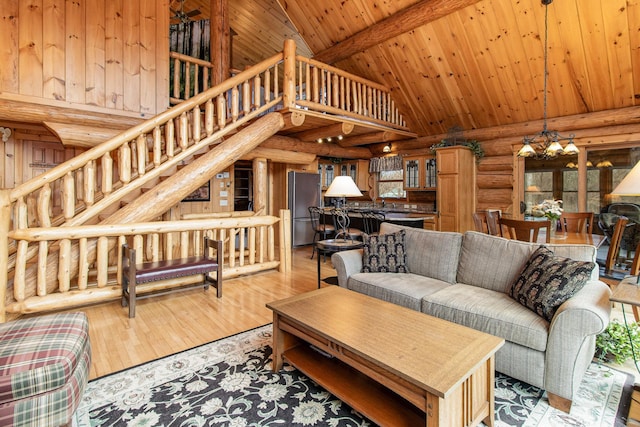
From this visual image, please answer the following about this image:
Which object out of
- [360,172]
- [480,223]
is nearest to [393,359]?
[480,223]

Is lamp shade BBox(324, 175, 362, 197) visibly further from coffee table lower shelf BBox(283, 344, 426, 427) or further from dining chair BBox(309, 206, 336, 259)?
dining chair BBox(309, 206, 336, 259)

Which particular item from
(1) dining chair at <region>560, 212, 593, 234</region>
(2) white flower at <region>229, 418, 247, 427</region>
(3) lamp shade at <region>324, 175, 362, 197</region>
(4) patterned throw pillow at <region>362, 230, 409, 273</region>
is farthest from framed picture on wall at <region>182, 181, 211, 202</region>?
(1) dining chair at <region>560, 212, 593, 234</region>

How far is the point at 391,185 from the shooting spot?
829 cm

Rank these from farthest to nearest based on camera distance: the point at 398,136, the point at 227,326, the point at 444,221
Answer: the point at 398,136 → the point at 444,221 → the point at 227,326

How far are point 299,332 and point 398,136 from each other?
5.94 metres

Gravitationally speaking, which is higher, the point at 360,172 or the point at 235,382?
the point at 360,172

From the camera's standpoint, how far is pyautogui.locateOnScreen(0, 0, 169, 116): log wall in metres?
3.85

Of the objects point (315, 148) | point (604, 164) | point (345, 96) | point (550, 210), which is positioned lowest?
point (550, 210)

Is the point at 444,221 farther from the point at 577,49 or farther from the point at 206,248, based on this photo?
the point at 206,248

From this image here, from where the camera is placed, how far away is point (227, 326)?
3.04 metres

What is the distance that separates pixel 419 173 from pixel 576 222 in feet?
10.8

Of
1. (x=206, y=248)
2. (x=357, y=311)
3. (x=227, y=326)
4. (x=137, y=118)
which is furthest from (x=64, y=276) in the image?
(x=357, y=311)

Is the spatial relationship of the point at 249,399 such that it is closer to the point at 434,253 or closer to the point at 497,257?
the point at 434,253

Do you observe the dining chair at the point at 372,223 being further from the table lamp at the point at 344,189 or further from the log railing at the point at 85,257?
the log railing at the point at 85,257
